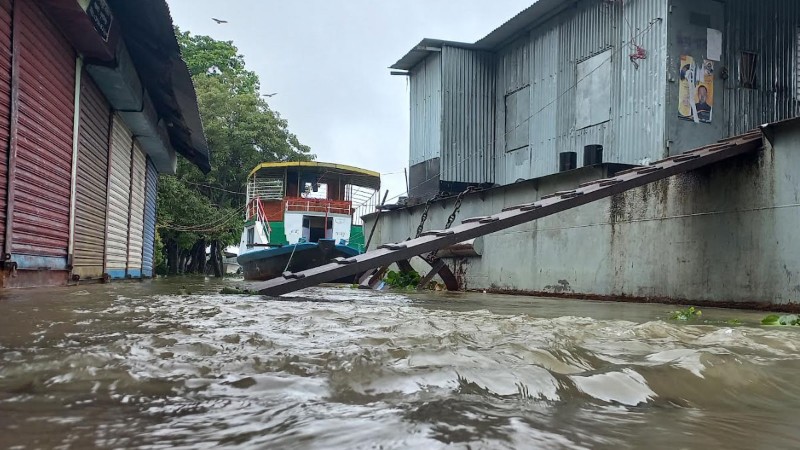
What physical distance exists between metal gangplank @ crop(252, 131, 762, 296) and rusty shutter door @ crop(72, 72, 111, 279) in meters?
3.72

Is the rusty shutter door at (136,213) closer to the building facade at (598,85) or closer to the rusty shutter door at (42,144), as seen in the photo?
the rusty shutter door at (42,144)

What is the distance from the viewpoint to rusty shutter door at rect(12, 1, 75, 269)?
5805 mm

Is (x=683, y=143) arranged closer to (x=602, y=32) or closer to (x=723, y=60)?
(x=723, y=60)

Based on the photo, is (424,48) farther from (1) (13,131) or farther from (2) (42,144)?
(1) (13,131)

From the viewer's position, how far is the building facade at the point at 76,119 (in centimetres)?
560

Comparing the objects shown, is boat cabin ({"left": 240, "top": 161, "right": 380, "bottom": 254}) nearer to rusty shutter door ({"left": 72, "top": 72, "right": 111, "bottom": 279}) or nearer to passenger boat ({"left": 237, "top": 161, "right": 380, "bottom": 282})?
passenger boat ({"left": 237, "top": 161, "right": 380, "bottom": 282})

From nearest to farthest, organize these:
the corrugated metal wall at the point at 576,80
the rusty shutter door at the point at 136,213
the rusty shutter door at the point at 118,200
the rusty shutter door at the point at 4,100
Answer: the rusty shutter door at the point at 4,100 < the corrugated metal wall at the point at 576,80 < the rusty shutter door at the point at 118,200 < the rusty shutter door at the point at 136,213

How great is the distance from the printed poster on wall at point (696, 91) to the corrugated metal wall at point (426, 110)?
5881 millimetres

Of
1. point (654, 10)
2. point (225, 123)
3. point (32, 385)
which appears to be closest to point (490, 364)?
point (32, 385)

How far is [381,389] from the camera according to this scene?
167 cm

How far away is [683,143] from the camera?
9.12m

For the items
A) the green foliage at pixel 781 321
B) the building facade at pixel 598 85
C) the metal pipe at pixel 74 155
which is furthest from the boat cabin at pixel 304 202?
the green foliage at pixel 781 321

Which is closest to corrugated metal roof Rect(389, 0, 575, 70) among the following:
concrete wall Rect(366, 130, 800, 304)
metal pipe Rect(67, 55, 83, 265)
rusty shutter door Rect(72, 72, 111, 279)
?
concrete wall Rect(366, 130, 800, 304)

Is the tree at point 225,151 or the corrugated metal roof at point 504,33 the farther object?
the tree at point 225,151
